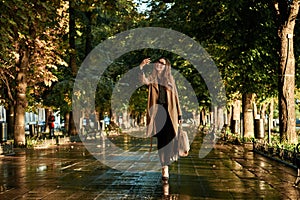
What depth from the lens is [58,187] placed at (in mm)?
11391

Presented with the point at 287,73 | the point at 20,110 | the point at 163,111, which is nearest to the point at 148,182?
the point at 163,111

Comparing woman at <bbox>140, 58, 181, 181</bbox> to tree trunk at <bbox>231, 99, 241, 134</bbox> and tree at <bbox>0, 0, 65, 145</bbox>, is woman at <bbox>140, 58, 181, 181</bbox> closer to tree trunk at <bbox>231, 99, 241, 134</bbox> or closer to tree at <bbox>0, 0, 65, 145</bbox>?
tree at <bbox>0, 0, 65, 145</bbox>

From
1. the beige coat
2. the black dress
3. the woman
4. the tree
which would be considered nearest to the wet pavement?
the black dress

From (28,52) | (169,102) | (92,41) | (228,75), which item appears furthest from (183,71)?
(169,102)

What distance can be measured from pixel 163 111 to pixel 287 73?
9.94 meters

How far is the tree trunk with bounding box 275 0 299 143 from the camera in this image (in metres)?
20.4

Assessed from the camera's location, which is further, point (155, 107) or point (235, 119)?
point (235, 119)

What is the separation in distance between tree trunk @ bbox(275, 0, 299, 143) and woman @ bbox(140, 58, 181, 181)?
9.38 m

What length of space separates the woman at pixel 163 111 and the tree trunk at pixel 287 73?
9381 mm

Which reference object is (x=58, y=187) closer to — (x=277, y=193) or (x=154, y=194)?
(x=154, y=194)

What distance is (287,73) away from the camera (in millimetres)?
20641

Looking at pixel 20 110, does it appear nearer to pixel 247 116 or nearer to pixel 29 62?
pixel 29 62

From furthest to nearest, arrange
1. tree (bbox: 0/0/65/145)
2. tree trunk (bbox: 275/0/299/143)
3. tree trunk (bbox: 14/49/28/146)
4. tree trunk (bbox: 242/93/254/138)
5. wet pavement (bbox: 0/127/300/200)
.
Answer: tree trunk (bbox: 242/93/254/138) → tree trunk (bbox: 14/49/28/146) → tree (bbox: 0/0/65/145) → tree trunk (bbox: 275/0/299/143) → wet pavement (bbox: 0/127/300/200)

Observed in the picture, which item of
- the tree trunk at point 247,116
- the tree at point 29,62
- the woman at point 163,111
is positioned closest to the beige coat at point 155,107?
the woman at point 163,111
